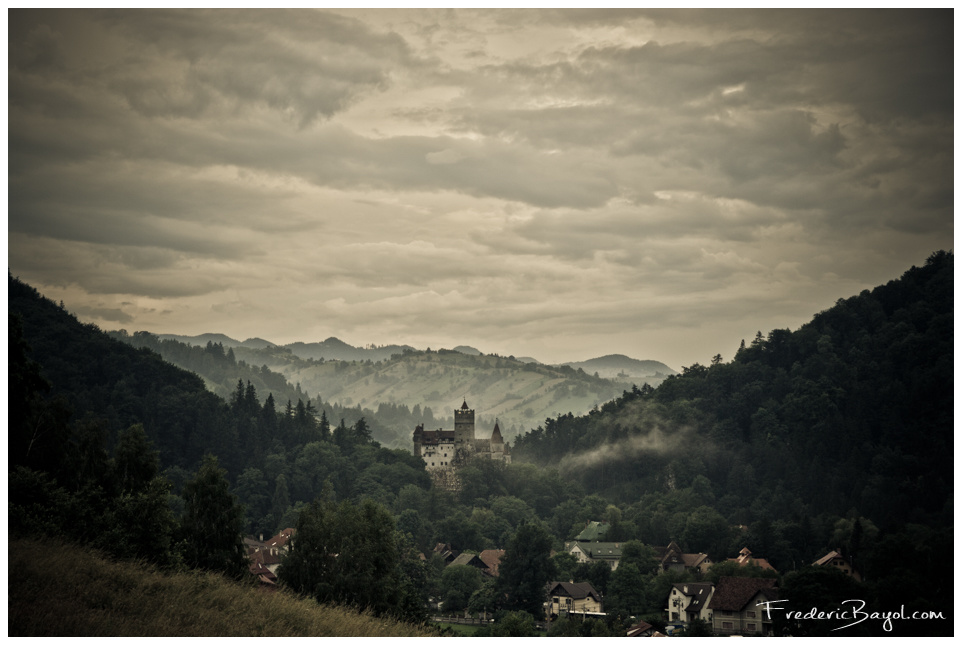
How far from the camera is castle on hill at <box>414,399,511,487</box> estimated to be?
140m

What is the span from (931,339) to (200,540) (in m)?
117

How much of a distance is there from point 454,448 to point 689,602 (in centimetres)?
8587

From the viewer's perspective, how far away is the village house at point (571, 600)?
6812cm

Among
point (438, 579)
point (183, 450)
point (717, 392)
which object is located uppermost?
point (717, 392)

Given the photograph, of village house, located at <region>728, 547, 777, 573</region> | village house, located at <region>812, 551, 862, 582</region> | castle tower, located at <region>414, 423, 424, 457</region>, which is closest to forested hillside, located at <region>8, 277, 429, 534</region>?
castle tower, located at <region>414, 423, 424, 457</region>

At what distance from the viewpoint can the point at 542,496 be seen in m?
128

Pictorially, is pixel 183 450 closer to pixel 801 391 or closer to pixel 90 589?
pixel 801 391

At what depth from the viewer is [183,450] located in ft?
424

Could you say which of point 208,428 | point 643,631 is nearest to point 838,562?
point 643,631

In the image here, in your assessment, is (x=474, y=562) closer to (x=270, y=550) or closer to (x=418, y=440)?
→ (x=270, y=550)

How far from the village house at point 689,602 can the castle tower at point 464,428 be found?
8082 cm

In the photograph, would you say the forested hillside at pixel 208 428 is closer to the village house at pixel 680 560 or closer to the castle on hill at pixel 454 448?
the castle on hill at pixel 454 448

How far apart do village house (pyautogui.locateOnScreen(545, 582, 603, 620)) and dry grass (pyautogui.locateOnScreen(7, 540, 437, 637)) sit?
1919 inches
